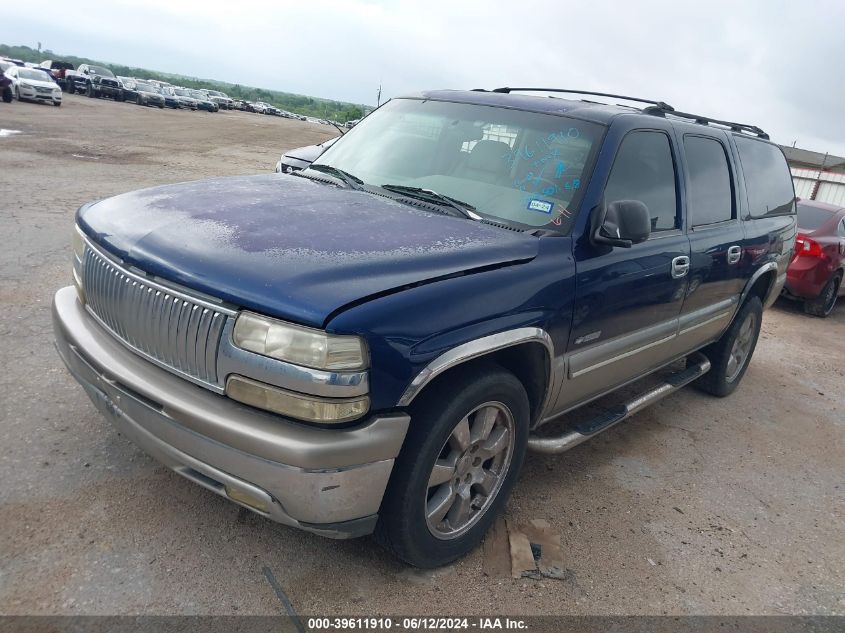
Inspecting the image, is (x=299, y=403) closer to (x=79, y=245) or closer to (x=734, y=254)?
(x=79, y=245)

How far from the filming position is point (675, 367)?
234 inches

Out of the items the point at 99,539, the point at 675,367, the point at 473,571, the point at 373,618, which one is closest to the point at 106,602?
the point at 99,539

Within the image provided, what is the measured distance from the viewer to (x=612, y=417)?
148 inches

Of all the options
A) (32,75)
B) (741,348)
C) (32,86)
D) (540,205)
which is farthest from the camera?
(32,75)

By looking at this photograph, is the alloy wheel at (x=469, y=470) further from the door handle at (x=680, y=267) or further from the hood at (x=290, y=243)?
the door handle at (x=680, y=267)

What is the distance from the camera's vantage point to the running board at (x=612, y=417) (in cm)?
328

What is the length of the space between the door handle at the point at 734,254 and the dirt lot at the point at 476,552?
1.22 metres

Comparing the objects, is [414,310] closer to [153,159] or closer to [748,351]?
[748,351]

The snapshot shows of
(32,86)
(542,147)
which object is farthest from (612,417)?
(32,86)

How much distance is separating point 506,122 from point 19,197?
7550mm

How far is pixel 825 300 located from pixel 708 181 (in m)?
5.97

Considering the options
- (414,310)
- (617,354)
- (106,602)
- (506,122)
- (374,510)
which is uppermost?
(506,122)

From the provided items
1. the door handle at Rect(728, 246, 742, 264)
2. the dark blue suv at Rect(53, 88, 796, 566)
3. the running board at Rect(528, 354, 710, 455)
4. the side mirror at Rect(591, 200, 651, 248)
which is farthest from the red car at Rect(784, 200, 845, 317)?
the side mirror at Rect(591, 200, 651, 248)

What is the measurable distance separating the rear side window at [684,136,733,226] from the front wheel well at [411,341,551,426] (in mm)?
1660
